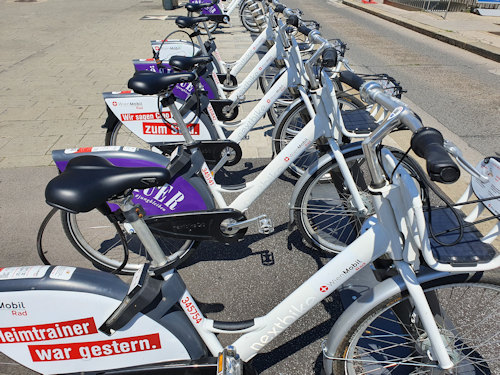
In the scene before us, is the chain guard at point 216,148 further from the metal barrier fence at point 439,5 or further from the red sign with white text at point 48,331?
the metal barrier fence at point 439,5

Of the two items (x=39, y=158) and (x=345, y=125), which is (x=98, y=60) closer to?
(x=39, y=158)

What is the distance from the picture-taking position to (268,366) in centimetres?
212

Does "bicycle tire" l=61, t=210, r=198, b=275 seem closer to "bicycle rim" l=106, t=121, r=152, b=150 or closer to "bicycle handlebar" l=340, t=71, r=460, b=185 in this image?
"bicycle rim" l=106, t=121, r=152, b=150

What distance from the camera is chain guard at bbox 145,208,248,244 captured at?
7.75ft

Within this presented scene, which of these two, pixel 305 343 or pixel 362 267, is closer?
pixel 362 267

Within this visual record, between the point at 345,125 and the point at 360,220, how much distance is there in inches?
28.7

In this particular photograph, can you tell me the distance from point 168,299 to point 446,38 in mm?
11078

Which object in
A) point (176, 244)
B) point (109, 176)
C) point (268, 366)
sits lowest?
point (268, 366)

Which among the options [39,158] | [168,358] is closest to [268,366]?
[168,358]

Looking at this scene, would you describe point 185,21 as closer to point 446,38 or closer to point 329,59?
point 329,59

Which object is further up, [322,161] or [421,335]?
[322,161]

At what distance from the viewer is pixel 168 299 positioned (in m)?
1.56

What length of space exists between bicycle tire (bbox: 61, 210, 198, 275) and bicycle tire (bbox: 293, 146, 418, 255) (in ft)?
2.96

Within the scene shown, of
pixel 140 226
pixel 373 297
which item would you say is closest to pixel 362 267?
pixel 373 297
